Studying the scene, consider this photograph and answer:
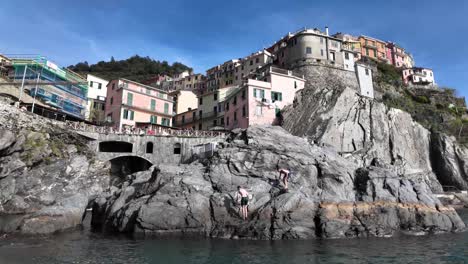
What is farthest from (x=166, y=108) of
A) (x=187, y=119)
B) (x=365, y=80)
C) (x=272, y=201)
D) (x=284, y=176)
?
(x=272, y=201)

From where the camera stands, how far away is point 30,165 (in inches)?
1394

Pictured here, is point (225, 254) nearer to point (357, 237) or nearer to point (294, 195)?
point (294, 195)

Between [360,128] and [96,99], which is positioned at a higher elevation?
[96,99]

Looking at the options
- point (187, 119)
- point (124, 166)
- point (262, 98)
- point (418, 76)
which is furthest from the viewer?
point (418, 76)

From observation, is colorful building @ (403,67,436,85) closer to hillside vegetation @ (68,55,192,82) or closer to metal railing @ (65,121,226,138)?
metal railing @ (65,121,226,138)

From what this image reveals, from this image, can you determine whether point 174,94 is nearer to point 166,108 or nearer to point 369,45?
point 166,108

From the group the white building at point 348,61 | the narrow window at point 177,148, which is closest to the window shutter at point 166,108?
the narrow window at point 177,148

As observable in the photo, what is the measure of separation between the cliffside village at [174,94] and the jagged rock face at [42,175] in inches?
292

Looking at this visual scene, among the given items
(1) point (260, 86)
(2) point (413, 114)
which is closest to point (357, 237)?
(1) point (260, 86)

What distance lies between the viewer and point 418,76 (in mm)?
91250

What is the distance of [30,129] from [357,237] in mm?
36841

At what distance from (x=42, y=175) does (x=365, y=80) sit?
5578cm

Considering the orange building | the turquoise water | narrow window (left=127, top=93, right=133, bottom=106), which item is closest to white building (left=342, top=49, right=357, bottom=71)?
the orange building

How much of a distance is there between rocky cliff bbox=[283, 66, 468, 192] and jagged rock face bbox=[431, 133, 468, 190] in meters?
0.15
